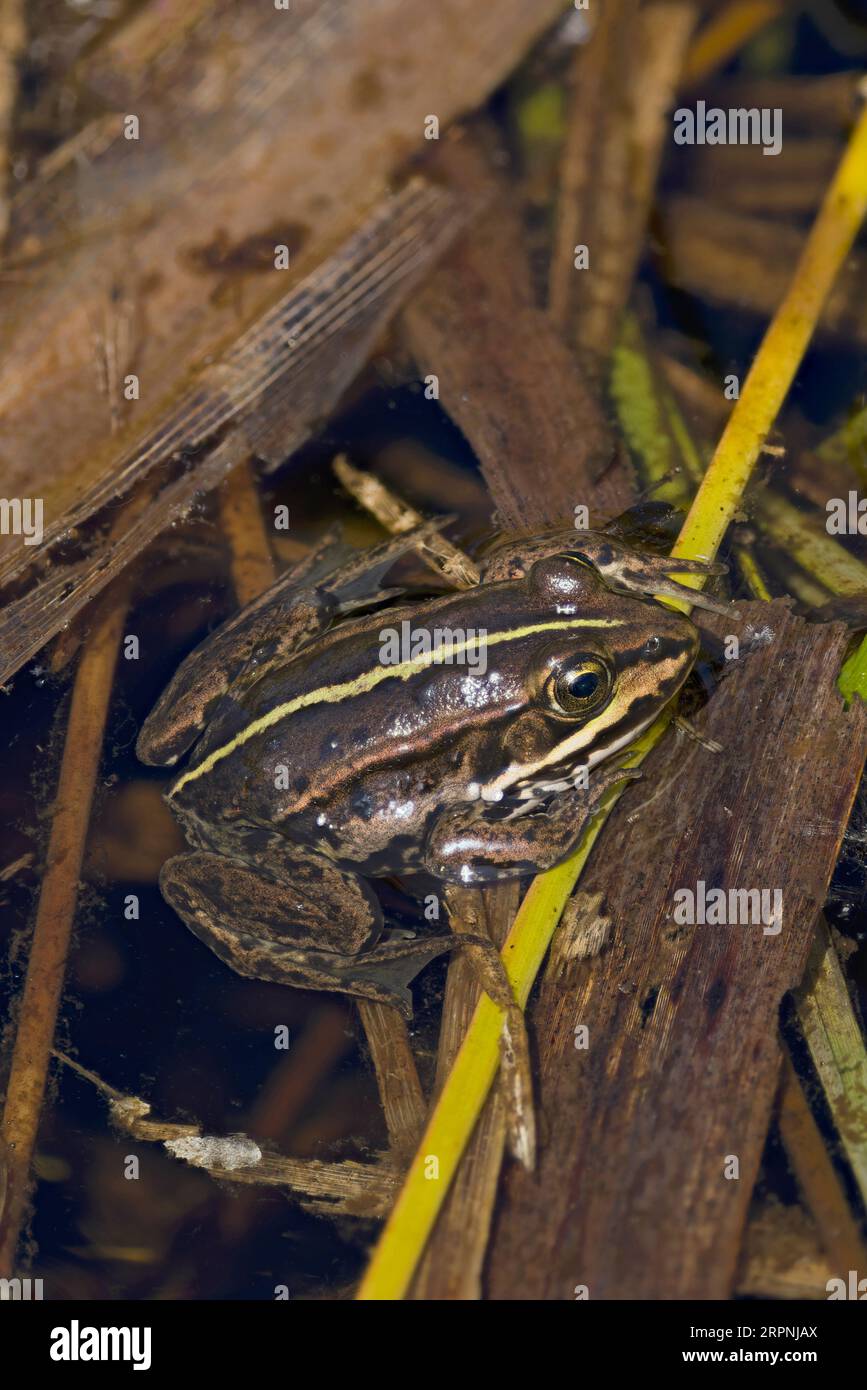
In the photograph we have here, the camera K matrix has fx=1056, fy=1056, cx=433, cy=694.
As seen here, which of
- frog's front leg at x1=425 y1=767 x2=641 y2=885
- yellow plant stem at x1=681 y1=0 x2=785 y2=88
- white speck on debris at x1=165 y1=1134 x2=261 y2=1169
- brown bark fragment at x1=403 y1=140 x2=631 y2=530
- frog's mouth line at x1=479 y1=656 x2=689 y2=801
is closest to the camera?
frog's mouth line at x1=479 y1=656 x2=689 y2=801

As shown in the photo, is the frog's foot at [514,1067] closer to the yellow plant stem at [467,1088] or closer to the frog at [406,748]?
the yellow plant stem at [467,1088]

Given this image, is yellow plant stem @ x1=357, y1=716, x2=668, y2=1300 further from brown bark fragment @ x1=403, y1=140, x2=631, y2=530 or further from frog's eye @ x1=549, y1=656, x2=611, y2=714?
brown bark fragment @ x1=403, y1=140, x2=631, y2=530

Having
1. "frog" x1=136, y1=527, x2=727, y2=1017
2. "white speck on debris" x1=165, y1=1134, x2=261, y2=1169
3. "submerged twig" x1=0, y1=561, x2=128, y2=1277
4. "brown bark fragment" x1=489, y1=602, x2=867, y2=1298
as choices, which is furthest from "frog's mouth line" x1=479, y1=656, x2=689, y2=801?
"submerged twig" x1=0, y1=561, x2=128, y2=1277

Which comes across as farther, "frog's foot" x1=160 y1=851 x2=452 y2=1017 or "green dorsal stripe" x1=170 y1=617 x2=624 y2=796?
"frog's foot" x1=160 y1=851 x2=452 y2=1017

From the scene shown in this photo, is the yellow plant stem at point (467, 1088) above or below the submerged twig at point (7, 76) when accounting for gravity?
below

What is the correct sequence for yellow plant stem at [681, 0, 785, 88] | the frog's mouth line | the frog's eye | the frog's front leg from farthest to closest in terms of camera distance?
yellow plant stem at [681, 0, 785, 88] < the frog's front leg < the frog's mouth line < the frog's eye

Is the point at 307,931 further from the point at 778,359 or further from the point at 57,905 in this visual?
the point at 778,359

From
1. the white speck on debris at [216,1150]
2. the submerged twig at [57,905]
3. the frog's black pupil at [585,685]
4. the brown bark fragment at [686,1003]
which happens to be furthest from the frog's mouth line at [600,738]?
the submerged twig at [57,905]
